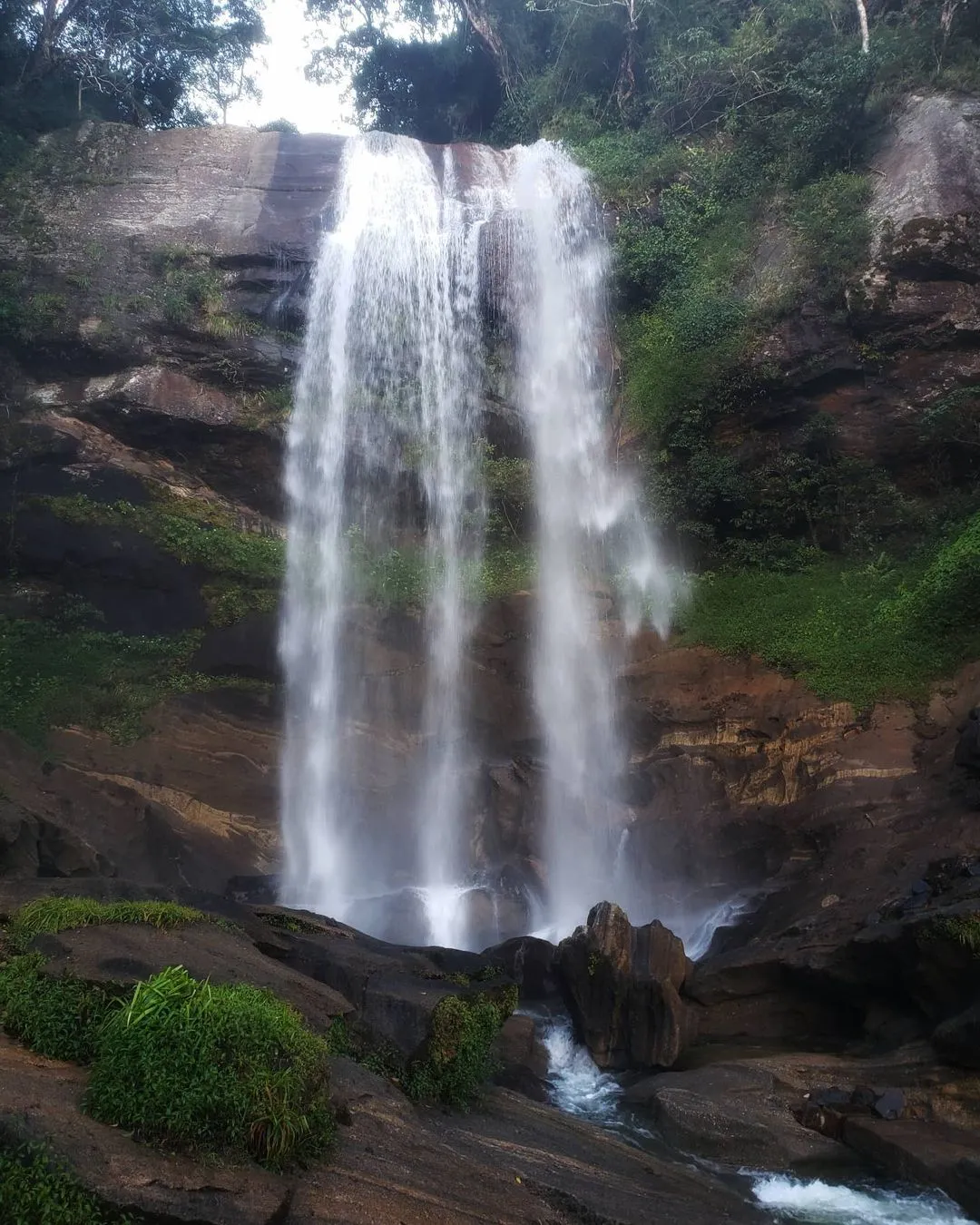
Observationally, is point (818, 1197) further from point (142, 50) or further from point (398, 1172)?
point (142, 50)

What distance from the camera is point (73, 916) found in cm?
710

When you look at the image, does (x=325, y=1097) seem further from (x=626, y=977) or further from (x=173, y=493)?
(x=173, y=493)

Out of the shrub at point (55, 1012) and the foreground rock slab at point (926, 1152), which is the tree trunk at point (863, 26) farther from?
the shrub at point (55, 1012)

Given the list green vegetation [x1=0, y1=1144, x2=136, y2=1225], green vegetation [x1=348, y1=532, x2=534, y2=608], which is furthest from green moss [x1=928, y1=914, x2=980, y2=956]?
green vegetation [x1=348, y1=532, x2=534, y2=608]

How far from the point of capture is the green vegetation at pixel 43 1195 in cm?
400

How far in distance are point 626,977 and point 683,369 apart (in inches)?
530

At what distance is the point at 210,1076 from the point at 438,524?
1580 centimetres

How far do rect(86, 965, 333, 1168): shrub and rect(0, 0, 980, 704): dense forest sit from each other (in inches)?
477

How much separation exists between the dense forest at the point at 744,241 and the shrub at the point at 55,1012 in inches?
493

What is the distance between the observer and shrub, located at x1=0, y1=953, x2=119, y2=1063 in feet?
18.3

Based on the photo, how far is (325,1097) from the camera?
554cm

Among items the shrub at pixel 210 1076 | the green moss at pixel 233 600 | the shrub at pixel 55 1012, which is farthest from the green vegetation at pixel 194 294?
the shrub at pixel 210 1076

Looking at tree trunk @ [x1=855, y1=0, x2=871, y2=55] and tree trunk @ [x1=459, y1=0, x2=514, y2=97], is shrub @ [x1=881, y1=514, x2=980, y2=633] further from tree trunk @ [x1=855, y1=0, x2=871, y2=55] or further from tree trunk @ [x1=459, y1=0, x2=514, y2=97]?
tree trunk @ [x1=459, y1=0, x2=514, y2=97]

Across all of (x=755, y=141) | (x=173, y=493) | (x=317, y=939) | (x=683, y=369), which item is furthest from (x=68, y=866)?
(x=755, y=141)
